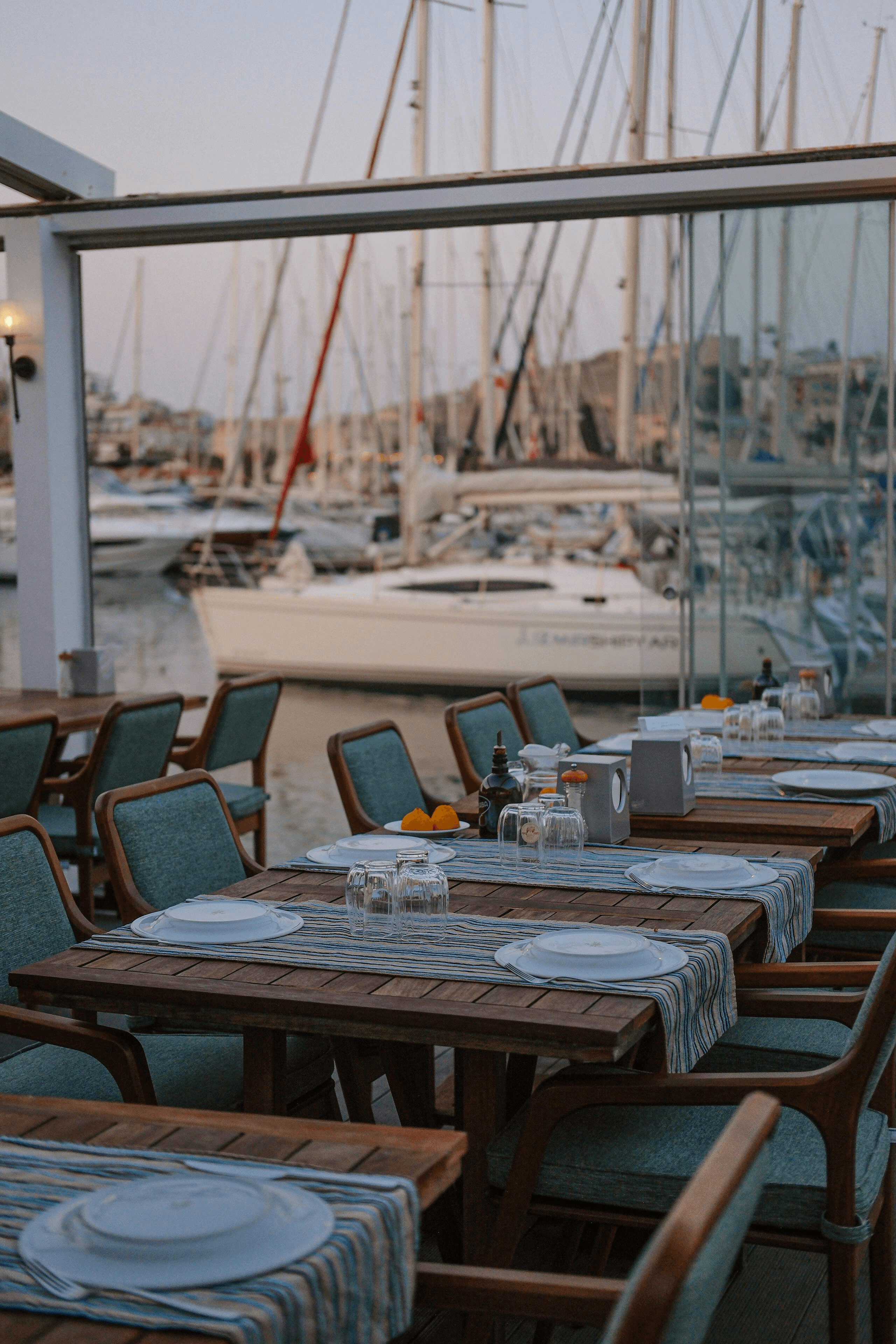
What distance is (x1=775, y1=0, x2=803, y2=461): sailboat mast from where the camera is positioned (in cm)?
528

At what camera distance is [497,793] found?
2.64 meters

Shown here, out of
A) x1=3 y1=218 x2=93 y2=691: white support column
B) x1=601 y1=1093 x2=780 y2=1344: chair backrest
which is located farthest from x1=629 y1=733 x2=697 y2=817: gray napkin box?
x1=3 y1=218 x2=93 y2=691: white support column

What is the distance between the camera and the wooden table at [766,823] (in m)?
2.75

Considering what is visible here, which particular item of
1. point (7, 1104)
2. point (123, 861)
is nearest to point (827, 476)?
point (123, 861)

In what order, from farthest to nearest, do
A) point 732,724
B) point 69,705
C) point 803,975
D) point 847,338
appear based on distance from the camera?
point 847,338
point 69,705
point 732,724
point 803,975

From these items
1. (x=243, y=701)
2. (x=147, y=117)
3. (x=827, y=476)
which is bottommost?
(x=243, y=701)

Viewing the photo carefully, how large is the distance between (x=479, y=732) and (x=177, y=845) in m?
1.35

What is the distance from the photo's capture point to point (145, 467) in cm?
2506

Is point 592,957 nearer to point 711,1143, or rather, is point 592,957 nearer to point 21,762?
point 711,1143

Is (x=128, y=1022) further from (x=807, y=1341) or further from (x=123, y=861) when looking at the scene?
(x=807, y=1341)

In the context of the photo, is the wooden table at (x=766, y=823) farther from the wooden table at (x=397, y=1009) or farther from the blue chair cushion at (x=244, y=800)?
the blue chair cushion at (x=244, y=800)

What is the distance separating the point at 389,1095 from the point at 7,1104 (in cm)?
168

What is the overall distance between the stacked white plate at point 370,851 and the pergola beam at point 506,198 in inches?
A: 113

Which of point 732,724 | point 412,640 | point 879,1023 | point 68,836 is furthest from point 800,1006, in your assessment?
point 412,640
